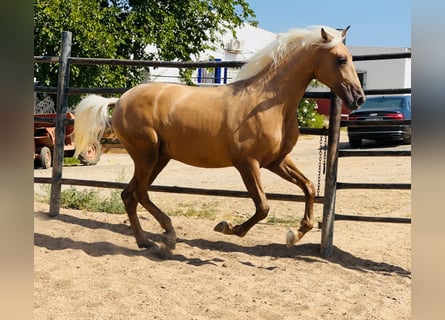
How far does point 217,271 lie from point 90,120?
6.31 ft

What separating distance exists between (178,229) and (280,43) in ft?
7.49

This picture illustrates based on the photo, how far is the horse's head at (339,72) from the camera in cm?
416

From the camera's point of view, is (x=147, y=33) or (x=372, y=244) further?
(x=147, y=33)

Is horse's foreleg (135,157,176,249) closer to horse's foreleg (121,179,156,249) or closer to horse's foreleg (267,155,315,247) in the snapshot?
horse's foreleg (121,179,156,249)

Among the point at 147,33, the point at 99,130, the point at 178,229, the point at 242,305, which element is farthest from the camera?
the point at 147,33

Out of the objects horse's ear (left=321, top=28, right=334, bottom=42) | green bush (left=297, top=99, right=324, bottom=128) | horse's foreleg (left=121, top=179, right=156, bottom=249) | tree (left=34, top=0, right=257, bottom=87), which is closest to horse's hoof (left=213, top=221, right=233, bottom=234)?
horse's foreleg (left=121, top=179, right=156, bottom=249)

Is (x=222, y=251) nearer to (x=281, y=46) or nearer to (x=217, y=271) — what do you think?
(x=217, y=271)

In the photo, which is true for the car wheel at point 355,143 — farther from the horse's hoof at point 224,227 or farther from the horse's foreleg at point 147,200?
the horse's hoof at point 224,227

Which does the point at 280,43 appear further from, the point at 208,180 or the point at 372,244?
the point at 208,180

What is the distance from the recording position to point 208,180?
9797 mm

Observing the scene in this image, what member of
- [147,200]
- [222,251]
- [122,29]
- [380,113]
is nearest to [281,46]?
[147,200]

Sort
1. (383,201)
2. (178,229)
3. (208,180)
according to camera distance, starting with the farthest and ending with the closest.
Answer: (208,180) < (383,201) < (178,229)

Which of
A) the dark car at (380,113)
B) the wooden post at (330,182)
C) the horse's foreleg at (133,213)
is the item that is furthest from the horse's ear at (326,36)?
the dark car at (380,113)
